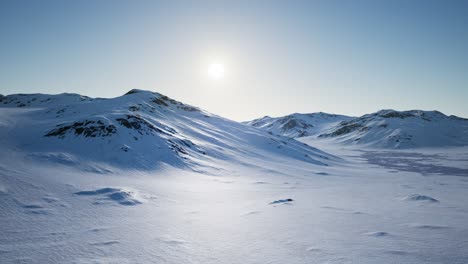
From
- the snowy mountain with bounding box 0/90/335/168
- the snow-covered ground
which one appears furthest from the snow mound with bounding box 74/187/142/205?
the snowy mountain with bounding box 0/90/335/168

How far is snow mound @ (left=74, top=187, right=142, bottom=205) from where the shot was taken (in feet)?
47.9

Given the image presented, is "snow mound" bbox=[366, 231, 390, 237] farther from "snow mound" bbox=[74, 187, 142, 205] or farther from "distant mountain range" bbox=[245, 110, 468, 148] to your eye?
"distant mountain range" bbox=[245, 110, 468, 148]

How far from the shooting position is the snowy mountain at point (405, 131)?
13738 cm

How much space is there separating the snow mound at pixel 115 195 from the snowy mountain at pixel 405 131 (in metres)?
149

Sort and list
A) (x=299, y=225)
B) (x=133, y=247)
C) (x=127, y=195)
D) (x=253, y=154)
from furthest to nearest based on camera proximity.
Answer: (x=253, y=154), (x=127, y=195), (x=299, y=225), (x=133, y=247)

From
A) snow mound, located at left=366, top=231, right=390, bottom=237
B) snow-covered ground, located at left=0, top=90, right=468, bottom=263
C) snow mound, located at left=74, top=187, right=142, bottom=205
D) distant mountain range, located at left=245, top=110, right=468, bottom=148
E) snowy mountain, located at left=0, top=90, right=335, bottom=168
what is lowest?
snow mound, located at left=74, top=187, right=142, bottom=205

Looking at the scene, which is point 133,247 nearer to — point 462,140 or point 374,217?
point 374,217

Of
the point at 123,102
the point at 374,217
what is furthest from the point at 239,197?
the point at 123,102

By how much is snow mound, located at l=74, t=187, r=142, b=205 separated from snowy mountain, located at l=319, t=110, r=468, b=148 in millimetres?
149013

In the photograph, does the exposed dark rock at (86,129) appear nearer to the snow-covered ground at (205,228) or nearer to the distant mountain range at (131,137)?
the distant mountain range at (131,137)

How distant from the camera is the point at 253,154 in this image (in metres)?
52.6

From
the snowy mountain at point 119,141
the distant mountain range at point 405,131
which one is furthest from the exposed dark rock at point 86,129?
the distant mountain range at point 405,131

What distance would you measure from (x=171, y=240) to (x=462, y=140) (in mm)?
187616

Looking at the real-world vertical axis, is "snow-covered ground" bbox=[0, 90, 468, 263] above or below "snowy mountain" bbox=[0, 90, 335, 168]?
below
